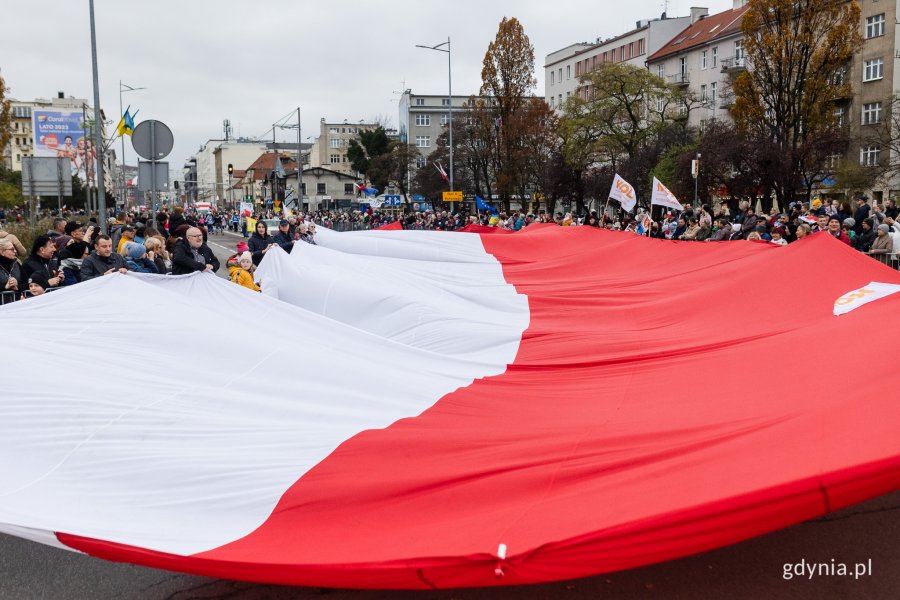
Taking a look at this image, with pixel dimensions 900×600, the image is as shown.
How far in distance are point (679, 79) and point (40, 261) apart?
73304mm

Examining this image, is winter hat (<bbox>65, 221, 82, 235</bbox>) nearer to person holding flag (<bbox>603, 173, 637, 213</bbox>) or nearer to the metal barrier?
the metal barrier

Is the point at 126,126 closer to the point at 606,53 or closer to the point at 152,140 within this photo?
the point at 152,140

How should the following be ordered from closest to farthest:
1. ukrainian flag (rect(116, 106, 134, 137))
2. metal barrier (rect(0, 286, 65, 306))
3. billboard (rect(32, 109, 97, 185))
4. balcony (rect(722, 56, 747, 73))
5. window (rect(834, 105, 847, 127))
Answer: metal barrier (rect(0, 286, 65, 306))
ukrainian flag (rect(116, 106, 134, 137))
billboard (rect(32, 109, 97, 185))
window (rect(834, 105, 847, 127))
balcony (rect(722, 56, 747, 73))

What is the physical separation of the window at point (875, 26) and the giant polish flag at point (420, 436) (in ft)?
169

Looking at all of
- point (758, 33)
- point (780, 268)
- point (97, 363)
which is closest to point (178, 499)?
point (97, 363)

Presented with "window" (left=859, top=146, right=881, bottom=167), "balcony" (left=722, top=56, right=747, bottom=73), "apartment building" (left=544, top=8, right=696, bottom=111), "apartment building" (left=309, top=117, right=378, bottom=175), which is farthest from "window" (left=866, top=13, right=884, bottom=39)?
"apartment building" (left=309, top=117, right=378, bottom=175)

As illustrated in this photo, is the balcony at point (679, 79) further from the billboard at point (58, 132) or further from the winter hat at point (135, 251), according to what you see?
the winter hat at point (135, 251)

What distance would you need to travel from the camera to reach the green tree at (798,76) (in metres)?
46.4

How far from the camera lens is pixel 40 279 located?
10.4 m

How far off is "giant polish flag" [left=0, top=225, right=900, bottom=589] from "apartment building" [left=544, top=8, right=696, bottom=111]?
66138 mm

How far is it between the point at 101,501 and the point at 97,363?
1.60 meters

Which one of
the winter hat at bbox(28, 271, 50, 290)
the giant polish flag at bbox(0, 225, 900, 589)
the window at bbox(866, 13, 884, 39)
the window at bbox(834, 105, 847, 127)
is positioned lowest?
the giant polish flag at bbox(0, 225, 900, 589)

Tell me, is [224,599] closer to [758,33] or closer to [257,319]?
[257,319]

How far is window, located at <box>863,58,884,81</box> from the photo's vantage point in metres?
52.8
